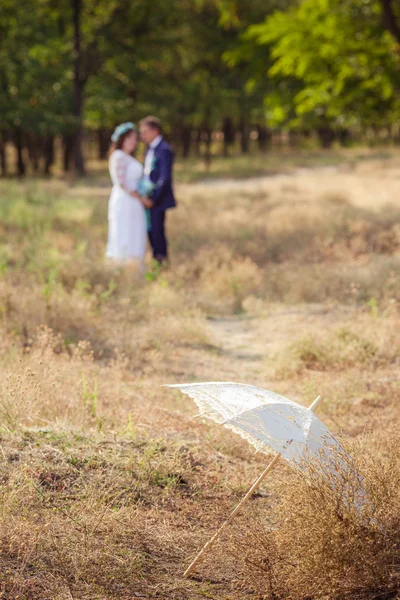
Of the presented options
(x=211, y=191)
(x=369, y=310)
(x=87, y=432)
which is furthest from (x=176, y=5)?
(x=87, y=432)

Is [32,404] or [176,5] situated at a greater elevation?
[176,5]

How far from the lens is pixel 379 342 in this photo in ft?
22.8

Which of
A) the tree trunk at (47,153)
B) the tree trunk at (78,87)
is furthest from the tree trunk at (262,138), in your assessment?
the tree trunk at (78,87)

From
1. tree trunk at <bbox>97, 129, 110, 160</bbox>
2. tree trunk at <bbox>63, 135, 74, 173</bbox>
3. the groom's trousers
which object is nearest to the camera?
the groom's trousers

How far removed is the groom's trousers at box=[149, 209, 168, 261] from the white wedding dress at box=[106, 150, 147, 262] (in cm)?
13

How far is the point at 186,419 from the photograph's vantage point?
17.6 feet

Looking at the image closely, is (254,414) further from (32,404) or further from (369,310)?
(369,310)

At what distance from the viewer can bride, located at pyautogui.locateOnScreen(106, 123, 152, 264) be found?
404 inches

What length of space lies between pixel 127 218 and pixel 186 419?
5.51 meters

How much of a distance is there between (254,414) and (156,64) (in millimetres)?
39331

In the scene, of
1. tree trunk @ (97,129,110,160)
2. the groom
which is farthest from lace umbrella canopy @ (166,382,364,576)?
tree trunk @ (97,129,110,160)

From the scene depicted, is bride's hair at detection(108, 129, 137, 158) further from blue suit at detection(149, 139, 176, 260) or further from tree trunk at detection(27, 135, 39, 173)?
tree trunk at detection(27, 135, 39, 173)

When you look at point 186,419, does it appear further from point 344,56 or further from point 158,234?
point 344,56

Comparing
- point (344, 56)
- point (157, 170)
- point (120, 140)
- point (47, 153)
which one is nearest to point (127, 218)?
point (157, 170)
